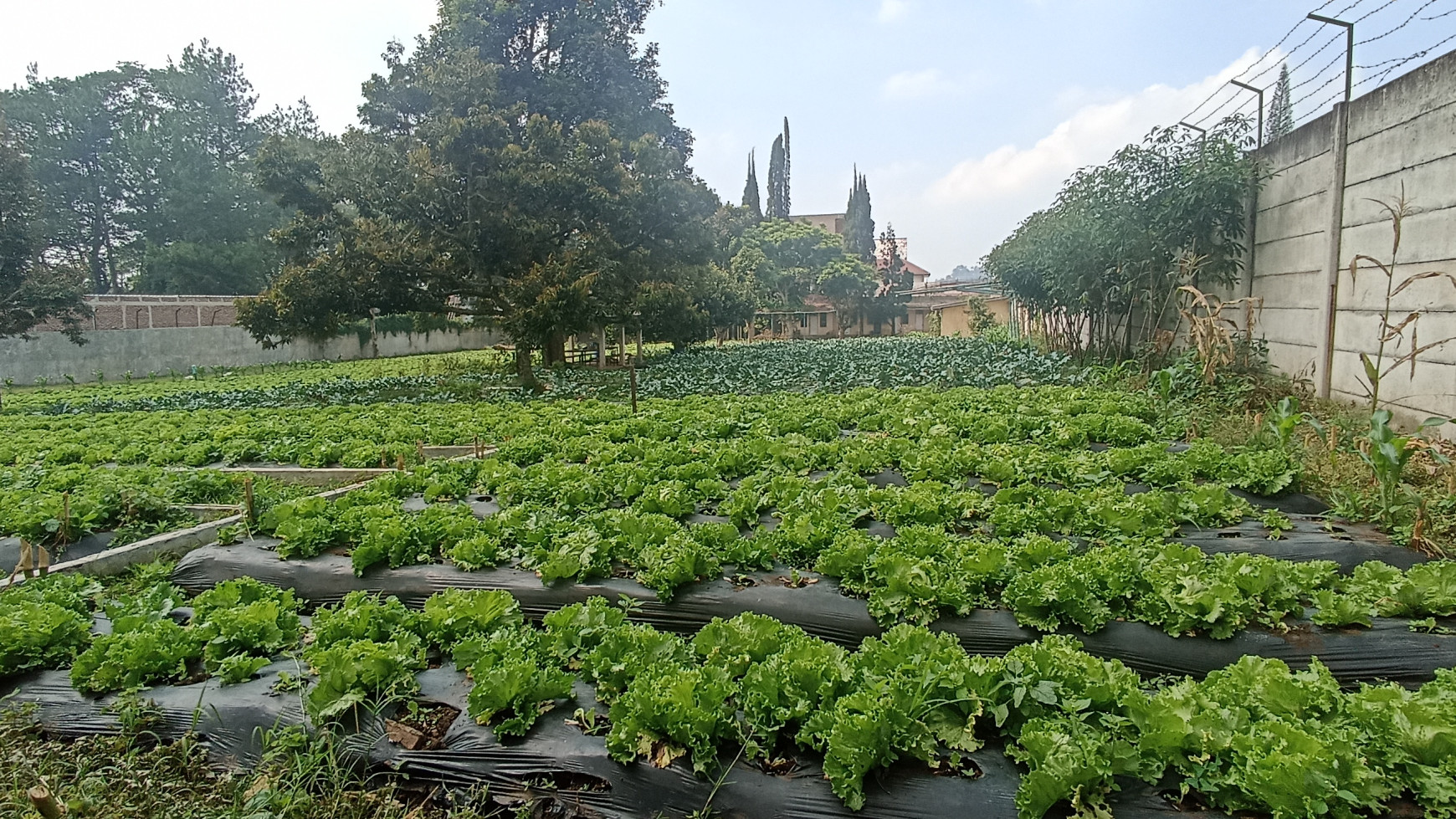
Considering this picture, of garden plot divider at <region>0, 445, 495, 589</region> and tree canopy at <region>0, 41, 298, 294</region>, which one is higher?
tree canopy at <region>0, 41, 298, 294</region>

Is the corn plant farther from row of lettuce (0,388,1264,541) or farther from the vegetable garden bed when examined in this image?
row of lettuce (0,388,1264,541)

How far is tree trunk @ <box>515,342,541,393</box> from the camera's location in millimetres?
15004

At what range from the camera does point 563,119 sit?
1950 cm

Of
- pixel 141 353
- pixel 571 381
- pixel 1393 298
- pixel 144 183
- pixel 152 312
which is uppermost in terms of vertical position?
pixel 144 183

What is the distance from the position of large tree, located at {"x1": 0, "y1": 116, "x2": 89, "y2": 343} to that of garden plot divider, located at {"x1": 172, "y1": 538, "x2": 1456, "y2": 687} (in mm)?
16646

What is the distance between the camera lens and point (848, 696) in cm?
247

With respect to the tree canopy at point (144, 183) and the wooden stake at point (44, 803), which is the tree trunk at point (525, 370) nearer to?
the wooden stake at point (44, 803)

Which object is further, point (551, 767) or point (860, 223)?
point (860, 223)

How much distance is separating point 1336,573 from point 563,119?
19.4m

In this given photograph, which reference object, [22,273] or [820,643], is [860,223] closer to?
[22,273]

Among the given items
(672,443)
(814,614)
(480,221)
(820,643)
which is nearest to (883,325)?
(480,221)

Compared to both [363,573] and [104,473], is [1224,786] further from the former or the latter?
[104,473]

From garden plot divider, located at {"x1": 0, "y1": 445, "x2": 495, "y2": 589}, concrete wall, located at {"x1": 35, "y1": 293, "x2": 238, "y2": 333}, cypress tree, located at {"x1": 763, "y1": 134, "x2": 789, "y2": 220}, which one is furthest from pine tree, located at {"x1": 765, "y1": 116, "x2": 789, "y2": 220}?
garden plot divider, located at {"x1": 0, "y1": 445, "x2": 495, "y2": 589}

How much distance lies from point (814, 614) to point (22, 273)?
828 inches
